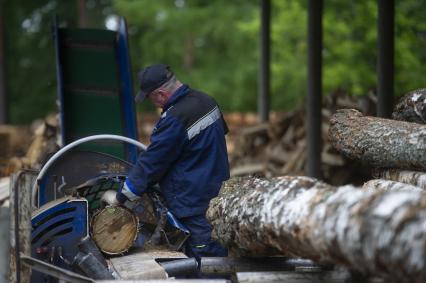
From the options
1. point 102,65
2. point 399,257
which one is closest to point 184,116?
point 399,257

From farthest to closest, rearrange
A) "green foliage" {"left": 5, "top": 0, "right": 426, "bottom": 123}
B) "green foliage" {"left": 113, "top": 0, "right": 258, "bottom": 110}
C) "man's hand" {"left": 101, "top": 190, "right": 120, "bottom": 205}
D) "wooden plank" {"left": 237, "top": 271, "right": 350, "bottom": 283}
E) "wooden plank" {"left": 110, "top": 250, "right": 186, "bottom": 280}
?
"green foliage" {"left": 113, "top": 0, "right": 258, "bottom": 110}
"green foliage" {"left": 5, "top": 0, "right": 426, "bottom": 123}
"man's hand" {"left": 101, "top": 190, "right": 120, "bottom": 205}
"wooden plank" {"left": 110, "top": 250, "right": 186, "bottom": 280}
"wooden plank" {"left": 237, "top": 271, "right": 350, "bottom": 283}

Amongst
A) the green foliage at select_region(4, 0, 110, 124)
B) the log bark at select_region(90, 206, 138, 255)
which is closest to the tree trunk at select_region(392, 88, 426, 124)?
the log bark at select_region(90, 206, 138, 255)

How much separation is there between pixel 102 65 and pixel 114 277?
443cm

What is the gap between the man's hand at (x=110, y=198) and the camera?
553 centimetres

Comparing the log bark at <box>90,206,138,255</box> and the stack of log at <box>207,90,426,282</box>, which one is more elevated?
the stack of log at <box>207,90,426,282</box>

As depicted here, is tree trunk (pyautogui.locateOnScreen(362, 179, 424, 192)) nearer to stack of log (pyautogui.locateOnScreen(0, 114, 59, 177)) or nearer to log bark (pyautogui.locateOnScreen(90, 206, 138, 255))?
log bark (pyautogui.locateOnScreen(90, 206, 138, 255))

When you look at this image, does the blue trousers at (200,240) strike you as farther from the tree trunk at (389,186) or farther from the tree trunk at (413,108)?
the tree trunk at (413,108)

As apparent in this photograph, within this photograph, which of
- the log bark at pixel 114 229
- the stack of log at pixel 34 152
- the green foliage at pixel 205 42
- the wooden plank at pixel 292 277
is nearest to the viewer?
the wooden plank at pixel 292 277

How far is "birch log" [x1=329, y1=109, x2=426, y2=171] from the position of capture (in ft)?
16.9

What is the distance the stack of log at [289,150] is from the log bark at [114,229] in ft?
22.2

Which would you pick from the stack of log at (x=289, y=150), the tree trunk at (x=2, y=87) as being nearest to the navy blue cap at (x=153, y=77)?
the stack of log at (x=289, y=150)

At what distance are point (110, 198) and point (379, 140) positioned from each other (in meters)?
2.00

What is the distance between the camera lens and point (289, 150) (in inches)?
527

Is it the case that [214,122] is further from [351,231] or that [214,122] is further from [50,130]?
[50,130]
